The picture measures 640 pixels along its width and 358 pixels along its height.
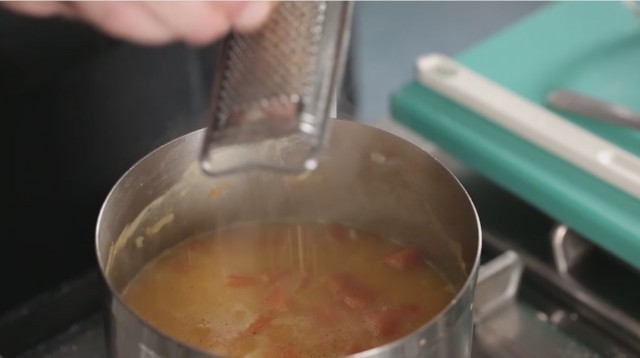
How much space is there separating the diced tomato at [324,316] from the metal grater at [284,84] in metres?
0.14

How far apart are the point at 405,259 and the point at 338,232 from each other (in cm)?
5

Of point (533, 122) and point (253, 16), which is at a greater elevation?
point (253, 16)

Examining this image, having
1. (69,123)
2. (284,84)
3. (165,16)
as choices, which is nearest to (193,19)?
(165,16)

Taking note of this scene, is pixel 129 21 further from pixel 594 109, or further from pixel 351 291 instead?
pixel 594 109

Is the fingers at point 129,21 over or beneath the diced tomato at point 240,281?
over

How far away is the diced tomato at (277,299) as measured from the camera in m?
0.55

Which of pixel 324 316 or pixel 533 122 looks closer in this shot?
pixel 324 316

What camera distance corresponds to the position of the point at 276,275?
23.3 inches

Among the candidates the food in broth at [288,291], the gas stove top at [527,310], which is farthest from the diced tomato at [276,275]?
the gas stove top at [527,310]

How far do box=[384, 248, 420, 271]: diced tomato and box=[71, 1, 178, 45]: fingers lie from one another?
208 millimetres

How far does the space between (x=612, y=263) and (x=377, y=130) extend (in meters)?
0.29

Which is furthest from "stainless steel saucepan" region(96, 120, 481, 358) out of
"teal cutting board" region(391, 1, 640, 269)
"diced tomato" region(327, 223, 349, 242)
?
"teal cutting board" region(391, 1, 640, 269)

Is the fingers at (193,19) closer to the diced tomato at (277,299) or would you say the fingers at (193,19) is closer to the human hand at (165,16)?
the human hand at (165,16)

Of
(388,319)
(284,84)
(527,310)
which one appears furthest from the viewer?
(527,310)
